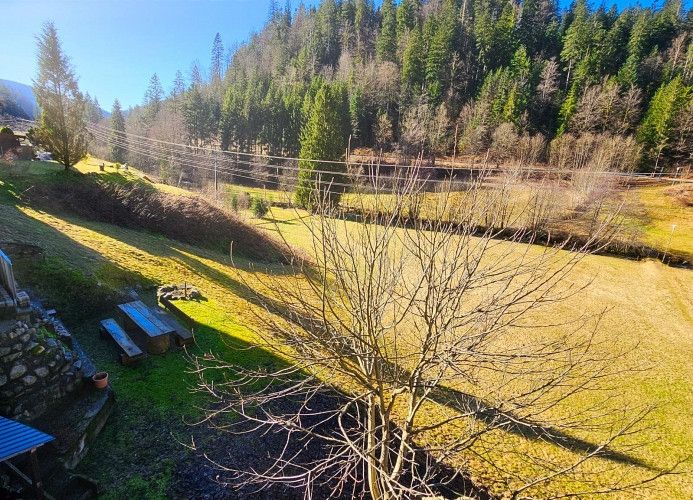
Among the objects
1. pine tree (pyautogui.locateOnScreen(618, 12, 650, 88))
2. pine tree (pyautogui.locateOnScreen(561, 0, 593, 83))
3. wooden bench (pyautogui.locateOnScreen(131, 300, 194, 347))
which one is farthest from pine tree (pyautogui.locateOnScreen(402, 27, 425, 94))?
wooden bench (pyautogui.locateOnScreen(131, 300, 194, 347))

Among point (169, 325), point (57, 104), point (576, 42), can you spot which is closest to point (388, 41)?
point (576, 42)

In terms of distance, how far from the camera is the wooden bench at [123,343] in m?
7.24

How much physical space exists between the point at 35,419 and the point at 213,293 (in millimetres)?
6924

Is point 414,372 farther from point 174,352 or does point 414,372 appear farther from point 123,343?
point 123,343

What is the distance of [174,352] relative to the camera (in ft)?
26.8

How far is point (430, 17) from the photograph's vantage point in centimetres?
6494

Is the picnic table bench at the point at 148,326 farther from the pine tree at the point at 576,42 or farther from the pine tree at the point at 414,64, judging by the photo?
the pine tree at the point at 576,42

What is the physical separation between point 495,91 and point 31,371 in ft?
193

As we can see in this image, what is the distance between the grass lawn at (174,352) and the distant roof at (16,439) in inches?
63.1

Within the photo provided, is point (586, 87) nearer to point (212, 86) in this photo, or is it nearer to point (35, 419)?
point (35, 419)

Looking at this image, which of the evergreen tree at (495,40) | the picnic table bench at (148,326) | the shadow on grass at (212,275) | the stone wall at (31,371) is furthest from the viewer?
the evergreen tree at (495,40)

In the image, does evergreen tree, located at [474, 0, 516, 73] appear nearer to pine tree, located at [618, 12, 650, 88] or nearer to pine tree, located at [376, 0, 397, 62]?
pine tree, located at [376, 0, 397, 62]

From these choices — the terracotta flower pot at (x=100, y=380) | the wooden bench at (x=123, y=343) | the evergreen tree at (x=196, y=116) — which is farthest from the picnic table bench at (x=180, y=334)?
the evergreen tree at (x=196, y=116)

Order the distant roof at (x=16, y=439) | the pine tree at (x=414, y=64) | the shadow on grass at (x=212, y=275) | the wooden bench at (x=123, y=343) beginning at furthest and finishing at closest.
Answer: the pine tree at (x=414, y=64)
the shadow on grass at (x=212, y=275)
the wooden bench at (x=123, y=343)
the distant roof at (x=16, y=439)
